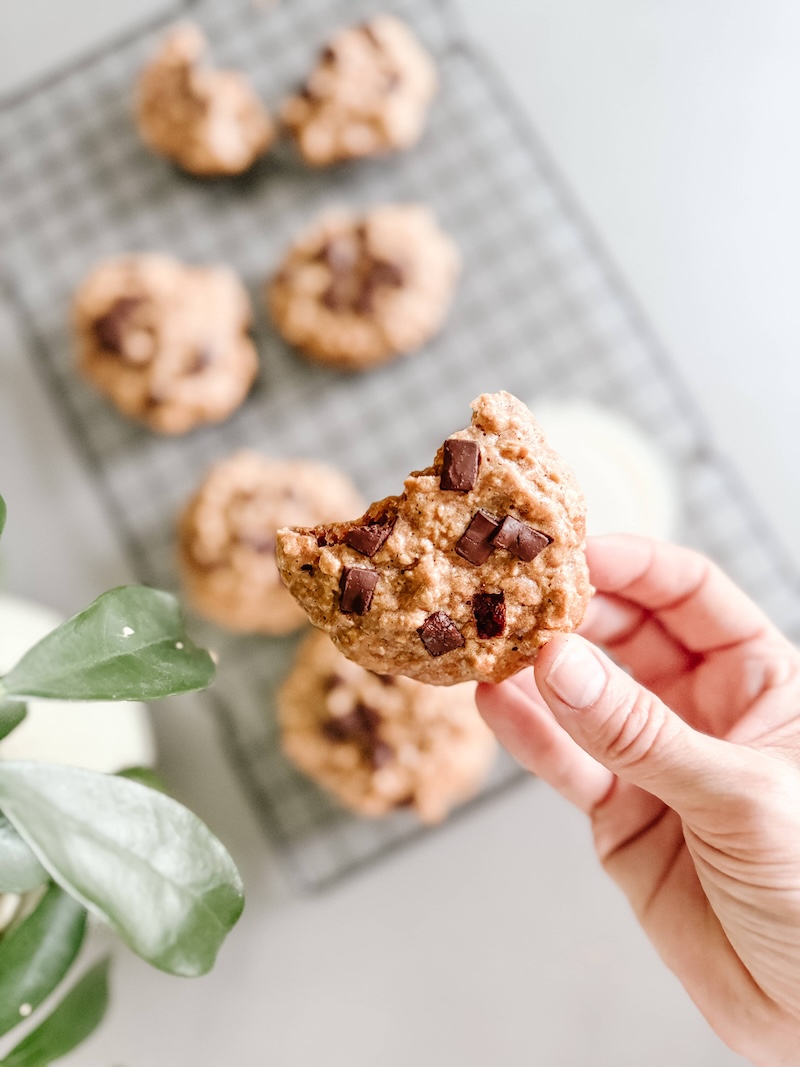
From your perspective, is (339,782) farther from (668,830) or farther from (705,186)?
(705,186)

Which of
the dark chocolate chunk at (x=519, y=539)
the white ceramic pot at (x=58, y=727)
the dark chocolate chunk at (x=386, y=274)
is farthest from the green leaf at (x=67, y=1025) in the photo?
the dark chocolate chunk at (x=386, y=274)

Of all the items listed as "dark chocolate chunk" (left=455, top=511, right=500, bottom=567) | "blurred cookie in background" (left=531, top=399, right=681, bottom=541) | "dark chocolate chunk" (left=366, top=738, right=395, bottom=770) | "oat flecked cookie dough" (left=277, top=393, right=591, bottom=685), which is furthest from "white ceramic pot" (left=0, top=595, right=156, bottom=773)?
"blurred cookie in background" (left=531, top=399, right=681, bottom=541)

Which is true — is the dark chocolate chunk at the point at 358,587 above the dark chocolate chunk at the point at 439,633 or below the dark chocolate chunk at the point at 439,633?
above

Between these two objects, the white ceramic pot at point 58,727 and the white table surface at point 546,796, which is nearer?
the white ceramic pot at point 58,727

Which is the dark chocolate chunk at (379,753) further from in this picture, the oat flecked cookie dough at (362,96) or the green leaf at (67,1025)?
the oat flecked cookie dough at (362,96)

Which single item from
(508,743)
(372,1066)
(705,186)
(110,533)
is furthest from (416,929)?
(705,186)

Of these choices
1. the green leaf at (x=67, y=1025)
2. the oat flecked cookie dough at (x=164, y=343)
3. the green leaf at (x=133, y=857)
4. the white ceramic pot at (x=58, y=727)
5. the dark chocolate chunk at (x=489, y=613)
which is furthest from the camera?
the oat flecked cookie dough at (x=164, y=343)

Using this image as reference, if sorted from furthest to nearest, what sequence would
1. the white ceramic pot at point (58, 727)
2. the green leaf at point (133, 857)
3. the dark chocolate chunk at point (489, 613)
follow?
the white ceramic pot at point (58, 727) → the dark chocolate chunk at point (489, 613) → the green leaf at point (133, 857)

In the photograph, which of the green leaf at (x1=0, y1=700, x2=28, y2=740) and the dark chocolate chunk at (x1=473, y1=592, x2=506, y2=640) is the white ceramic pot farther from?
the dark chocolate chunk at (x1=473, y1=592, x2=506, y2=640)
